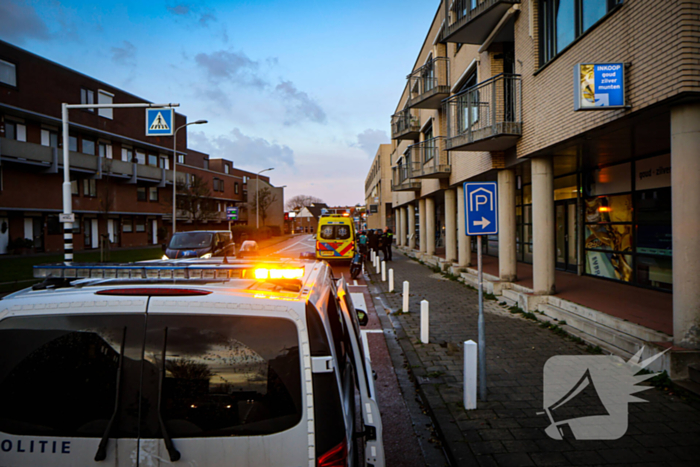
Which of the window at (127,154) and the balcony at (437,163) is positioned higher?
the window at (127,154)

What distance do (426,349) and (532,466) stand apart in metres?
3.53

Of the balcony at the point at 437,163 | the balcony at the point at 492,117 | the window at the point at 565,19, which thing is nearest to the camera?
the window at the point at 565,19

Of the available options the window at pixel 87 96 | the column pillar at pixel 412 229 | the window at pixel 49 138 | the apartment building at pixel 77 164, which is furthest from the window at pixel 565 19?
the window at pixel 87 96

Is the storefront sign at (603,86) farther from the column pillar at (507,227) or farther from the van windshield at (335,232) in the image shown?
the van windshield at (335,232)

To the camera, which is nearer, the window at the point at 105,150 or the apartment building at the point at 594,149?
the apartment building at the point at 594,149

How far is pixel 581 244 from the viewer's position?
12.5 m

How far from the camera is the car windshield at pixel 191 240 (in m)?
15.8

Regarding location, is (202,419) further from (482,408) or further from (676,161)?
(676,161)

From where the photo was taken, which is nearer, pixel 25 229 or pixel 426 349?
pixel 426 349

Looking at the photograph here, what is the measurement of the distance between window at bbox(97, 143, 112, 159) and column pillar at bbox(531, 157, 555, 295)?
1495 inches

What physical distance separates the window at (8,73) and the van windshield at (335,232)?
76.0 ft

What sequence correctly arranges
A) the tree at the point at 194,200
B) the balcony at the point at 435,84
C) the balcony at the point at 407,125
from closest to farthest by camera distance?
the balcony at the point at 435,84 → the balcony at the point at 407,125 → the tree at the point at 194,200

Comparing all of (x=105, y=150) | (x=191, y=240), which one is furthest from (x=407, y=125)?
(x=105, y=150)

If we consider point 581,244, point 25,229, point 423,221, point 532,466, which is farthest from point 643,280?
point 25,229
